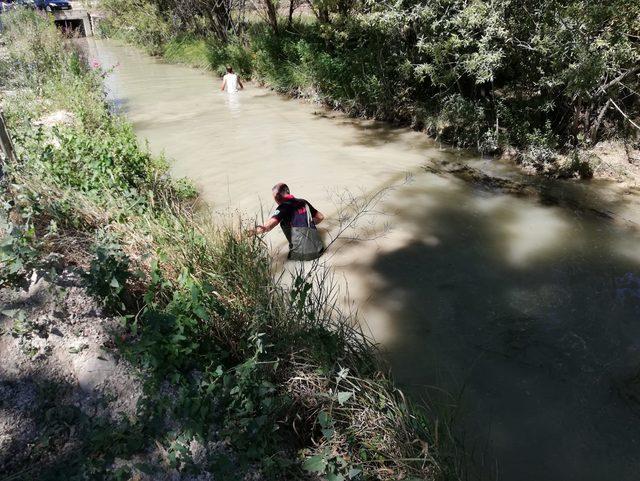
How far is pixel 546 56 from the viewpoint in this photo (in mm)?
8367

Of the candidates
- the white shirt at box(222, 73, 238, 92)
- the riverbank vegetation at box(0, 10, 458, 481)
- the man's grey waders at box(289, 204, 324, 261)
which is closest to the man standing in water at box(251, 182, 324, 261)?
the man's grey waders at box(289, 204, 324, 261)

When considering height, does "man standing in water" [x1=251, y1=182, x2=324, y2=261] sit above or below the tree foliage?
below

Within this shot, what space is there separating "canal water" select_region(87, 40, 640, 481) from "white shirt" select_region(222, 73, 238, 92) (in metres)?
4.08

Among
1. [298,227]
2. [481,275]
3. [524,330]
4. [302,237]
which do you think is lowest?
[524,330]

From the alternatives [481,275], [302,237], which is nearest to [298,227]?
[302,237]

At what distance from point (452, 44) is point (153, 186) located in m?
5.99

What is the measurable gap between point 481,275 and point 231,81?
11617mm

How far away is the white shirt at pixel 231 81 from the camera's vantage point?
1507 cm

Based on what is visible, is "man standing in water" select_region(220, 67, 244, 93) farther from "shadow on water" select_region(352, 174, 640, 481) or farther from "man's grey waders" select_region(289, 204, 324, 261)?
"man's grey waders" select_region(289, 204, 324, 261)

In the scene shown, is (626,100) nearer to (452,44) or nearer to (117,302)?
(452,44)

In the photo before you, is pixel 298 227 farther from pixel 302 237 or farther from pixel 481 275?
pixel 481 275

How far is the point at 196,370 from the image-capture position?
299cm

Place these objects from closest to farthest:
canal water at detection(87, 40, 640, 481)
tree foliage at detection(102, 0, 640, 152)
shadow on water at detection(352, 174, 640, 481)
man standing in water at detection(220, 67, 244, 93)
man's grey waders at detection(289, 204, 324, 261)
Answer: shadow on water at detection(352, 174, 640, 481) < canal water at detection(87, 40, 640, 481) < man's grey waders at detection(289, 204, 324, 261) < tree foliage at detection(102, 0, 640, 152) < man standing in water at detection(220, 67, 244, 93)

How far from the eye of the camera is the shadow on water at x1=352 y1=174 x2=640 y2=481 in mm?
3822
